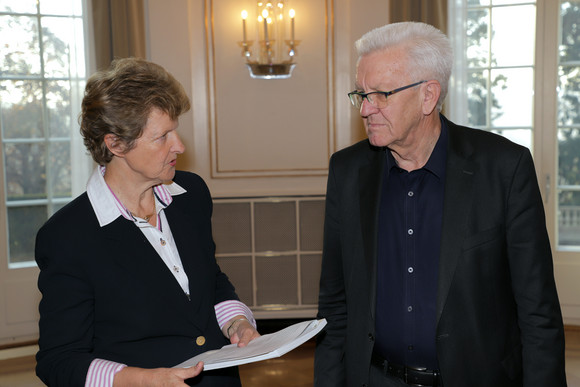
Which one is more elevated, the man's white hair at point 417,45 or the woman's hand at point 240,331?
the man's white hair at point 417,45

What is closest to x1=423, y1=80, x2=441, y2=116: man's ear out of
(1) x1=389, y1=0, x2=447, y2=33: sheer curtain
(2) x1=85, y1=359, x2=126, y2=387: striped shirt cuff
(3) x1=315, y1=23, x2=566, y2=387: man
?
(3) x1=315, y1=23, x2=566, y2=387: man

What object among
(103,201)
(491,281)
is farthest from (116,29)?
(491,281)

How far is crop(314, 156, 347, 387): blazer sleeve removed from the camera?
190cm

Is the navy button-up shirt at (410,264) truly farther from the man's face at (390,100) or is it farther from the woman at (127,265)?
the woman at (127,265)

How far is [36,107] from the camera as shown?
5031 mm

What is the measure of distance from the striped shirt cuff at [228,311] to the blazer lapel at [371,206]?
39cm

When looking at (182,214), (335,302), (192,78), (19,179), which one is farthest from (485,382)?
(19,179)

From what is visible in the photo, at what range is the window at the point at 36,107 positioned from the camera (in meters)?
4.94

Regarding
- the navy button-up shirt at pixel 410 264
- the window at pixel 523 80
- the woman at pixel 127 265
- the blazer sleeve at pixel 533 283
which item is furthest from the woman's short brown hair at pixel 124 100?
the window at pixel 523 80

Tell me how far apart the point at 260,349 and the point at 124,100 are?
74cm

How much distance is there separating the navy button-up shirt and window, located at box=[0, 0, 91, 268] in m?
3.78

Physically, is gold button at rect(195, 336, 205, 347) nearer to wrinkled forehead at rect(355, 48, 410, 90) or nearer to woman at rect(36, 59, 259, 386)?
woman at rect(36, 59, 259, 386)

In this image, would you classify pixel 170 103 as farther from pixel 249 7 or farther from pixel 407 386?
pixel 249 7

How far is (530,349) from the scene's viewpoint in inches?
65.7
